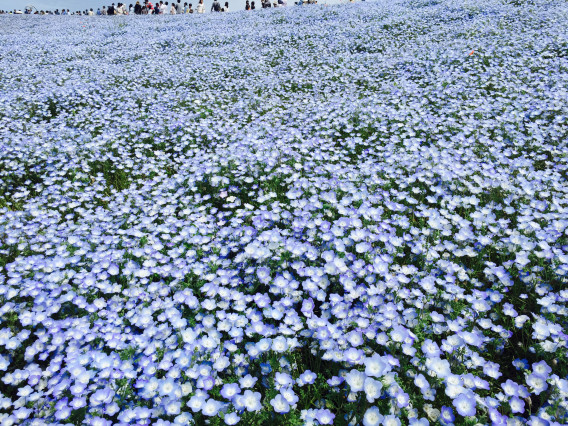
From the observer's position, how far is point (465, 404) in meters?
1.89

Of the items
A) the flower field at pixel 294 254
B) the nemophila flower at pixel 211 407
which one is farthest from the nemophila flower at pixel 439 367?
the nemophila flower at pixel 211 407

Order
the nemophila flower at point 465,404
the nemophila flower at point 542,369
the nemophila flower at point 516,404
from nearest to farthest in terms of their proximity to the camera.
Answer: the nemophila flower at point 465,404 < the nemophila flower at point 516,404 < the nemophila flower at point 542,369

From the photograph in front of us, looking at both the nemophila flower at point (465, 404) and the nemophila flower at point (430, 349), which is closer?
the nemophila flower at point (465, 404)

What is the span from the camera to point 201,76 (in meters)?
9.70

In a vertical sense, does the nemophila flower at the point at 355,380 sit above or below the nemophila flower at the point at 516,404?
above

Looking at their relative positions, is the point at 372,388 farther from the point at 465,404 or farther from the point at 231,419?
the point at 231,419

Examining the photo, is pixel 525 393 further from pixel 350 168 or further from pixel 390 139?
pixel 390 139

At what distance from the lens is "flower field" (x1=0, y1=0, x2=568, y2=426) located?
2152 millimetres

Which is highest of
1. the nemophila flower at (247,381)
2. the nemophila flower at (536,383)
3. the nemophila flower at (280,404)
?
the nemophila flower at (536,383)

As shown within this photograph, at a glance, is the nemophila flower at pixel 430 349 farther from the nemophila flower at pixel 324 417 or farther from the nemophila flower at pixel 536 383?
the nemophila flower at pixel 324 417

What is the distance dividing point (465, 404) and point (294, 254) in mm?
1646

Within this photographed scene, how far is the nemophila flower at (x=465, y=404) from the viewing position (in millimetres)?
1856

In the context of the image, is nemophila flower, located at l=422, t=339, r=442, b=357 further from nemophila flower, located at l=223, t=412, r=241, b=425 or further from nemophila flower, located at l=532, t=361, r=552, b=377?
nemophila flower, located at l=223, t=412, r=241, b=425

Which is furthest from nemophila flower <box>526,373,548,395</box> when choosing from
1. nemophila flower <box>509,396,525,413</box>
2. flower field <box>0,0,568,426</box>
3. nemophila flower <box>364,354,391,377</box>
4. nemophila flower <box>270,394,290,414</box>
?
nemophila flower <box>270,394,290,414</box>
